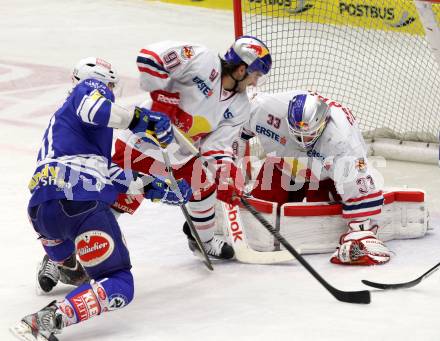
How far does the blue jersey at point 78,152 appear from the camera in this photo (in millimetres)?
3553

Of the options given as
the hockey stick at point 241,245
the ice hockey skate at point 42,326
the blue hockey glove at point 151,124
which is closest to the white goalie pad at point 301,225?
→ the hockey stick at point 241,245

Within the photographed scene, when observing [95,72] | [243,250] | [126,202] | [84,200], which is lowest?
[243,250]

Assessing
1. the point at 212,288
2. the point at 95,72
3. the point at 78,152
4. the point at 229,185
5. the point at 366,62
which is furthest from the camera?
the point at 366,62

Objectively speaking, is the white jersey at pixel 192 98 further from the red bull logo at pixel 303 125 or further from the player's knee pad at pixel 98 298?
the player's knee pad at pixel 98 298

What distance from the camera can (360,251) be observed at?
14.3ft

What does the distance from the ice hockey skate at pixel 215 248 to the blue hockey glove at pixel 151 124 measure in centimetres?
89

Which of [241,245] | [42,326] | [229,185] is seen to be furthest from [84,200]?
[241,245]

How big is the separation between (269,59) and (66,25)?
17.8 feet

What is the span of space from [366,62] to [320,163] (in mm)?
2343

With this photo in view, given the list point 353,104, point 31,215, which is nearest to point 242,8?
point 353,104

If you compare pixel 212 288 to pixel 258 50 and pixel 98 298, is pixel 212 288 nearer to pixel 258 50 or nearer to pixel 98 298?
pixel 98 298

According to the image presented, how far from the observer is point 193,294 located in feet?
13.4

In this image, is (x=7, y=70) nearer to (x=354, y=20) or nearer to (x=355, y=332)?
(x=354, y=20)

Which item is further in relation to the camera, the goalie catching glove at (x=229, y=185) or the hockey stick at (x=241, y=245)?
the hockey stick at (x=241, y=245)
